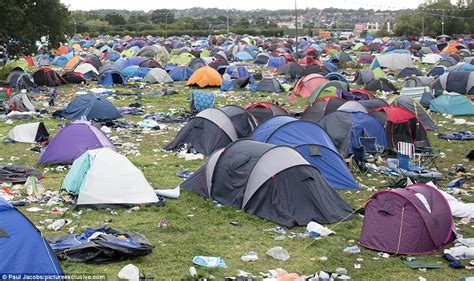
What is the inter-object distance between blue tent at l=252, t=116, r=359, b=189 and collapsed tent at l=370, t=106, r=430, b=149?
4.01m

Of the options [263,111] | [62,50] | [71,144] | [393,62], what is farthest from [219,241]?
[62,50]

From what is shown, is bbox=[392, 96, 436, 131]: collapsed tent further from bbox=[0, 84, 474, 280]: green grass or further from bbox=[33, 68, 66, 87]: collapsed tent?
bbox=[33, 68, 66, 87]: collapsed tent

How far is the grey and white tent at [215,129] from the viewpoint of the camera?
56.3 feet

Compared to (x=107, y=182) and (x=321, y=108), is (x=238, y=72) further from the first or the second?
(x=107, y=182)

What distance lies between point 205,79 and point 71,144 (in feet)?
59.4

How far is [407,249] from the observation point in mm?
10023

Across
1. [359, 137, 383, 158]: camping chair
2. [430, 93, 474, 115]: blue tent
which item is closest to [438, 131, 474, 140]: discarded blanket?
[430, 93, 474, 115]: blue tent

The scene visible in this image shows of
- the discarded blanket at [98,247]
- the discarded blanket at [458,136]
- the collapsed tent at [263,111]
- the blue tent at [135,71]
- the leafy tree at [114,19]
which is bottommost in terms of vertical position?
the discarded blanket at [458,136]

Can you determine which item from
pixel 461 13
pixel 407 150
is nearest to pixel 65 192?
pixel 407 150

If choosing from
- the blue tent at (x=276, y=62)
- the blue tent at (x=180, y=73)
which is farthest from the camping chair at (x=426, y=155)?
the blue tent at (x=276, y=62)

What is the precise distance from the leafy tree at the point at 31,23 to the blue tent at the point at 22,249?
2195 centimetres

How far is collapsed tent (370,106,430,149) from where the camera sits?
18.1 m

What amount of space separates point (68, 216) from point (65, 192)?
4.45ft

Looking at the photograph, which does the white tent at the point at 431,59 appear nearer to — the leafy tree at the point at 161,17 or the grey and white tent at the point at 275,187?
the grey and white tent at the point at 275,187
